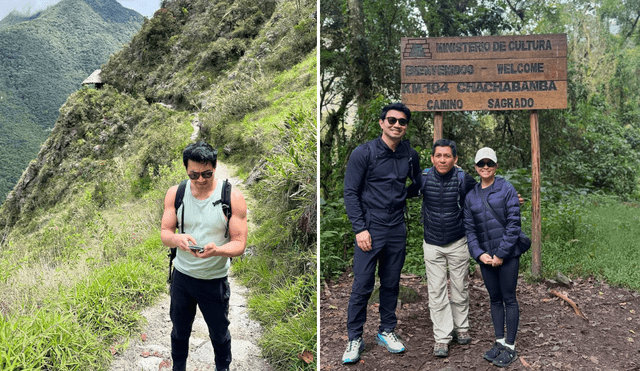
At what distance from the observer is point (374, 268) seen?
11.3 feet

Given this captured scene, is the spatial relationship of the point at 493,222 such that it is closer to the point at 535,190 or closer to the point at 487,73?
the point at 535,190

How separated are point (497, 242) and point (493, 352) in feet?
2.74

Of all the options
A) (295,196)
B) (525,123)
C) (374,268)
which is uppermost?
(525,123)

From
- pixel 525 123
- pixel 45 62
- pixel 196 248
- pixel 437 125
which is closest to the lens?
pixel 196 248

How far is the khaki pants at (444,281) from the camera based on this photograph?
3531 millimetres

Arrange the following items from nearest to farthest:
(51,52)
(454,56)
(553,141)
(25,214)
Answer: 1. (454,56)
2. (553,141)
3. (25,214)
4. (51,52)

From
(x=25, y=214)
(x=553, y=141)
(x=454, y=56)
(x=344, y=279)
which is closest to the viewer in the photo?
(x=454, y=56)

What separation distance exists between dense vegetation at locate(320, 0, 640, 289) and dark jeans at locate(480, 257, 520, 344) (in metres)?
1.73

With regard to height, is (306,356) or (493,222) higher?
(493,222)

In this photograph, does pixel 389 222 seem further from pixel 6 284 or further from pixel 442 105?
pixel 6 284

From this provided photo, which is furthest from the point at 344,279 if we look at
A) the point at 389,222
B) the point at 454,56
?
the point at 454,56

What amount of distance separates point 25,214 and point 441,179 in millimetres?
29790

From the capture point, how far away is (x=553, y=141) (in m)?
8.03

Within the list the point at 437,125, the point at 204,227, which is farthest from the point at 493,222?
the point at 204,227
